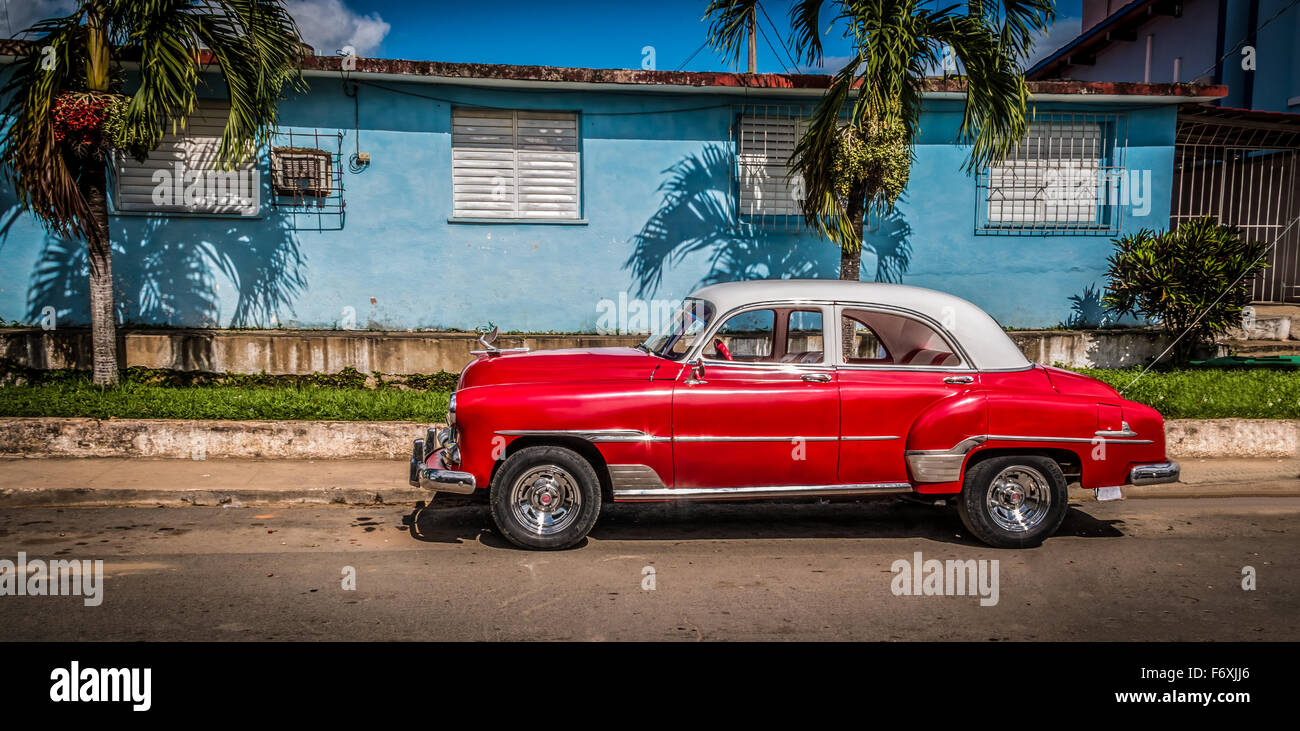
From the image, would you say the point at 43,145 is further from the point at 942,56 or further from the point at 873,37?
the point at 942,56

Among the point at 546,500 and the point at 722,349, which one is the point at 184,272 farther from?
the point at 722,349

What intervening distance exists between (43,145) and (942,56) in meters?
8.90

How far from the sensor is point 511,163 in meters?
11.8

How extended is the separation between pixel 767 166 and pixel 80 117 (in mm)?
7633

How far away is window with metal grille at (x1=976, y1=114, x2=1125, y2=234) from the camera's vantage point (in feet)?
40.4

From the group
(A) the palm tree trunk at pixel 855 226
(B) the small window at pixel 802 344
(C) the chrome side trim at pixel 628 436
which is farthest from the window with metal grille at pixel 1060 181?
(C) the chrome side trim at pixel 628 436

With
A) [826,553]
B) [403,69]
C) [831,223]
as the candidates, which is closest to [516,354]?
[826,553]

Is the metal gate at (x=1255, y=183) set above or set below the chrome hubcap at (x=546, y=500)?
above

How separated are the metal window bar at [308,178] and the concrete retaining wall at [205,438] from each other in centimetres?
377

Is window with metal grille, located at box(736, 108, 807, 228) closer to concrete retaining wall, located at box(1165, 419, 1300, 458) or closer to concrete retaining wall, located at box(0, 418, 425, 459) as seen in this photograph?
concrete retaining wall, located at box(1165, 419, 1300, 458)

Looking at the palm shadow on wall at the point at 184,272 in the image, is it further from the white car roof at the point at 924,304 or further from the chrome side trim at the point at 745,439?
the chrome side trim at the point at 745,439

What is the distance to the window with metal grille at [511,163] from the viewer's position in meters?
11.7
